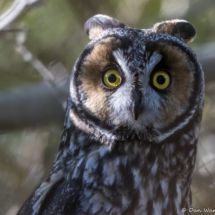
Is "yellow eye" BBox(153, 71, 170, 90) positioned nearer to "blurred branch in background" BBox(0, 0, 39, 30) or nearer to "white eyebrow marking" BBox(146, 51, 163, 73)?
"white eyebrow marking" BBox(146, 51, 163, 73)

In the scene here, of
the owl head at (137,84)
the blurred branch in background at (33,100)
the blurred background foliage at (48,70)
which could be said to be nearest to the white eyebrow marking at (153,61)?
the owl head at (137,84)

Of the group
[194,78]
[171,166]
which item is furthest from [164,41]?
[171,166]

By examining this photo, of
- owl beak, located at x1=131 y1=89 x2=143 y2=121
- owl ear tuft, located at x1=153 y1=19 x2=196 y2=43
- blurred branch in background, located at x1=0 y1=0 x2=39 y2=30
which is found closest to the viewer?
owl beak, located at x1=131 y1=89 x2=143 y2=121

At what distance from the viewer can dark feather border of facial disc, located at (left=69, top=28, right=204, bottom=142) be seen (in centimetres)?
118

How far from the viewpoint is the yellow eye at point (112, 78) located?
118cm

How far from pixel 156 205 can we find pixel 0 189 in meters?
1.18

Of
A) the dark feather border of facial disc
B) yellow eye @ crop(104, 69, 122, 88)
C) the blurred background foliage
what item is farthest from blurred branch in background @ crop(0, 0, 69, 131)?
yellow eye @ crop(104, 69, 122, 88)

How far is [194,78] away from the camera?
1.24m

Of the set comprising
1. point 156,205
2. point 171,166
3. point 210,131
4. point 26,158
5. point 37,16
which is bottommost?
point 156,205

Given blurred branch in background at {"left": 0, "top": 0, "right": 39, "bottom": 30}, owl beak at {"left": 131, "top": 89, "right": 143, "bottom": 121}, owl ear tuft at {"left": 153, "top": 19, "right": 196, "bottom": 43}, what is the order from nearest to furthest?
owl beak at {"left": 131, "top": 89, "right": 143, "bottom": 121} < owl ear tuft at {"left": 153, "top": 19, "right": 196, "bottom": 43} < blurred branch in background at {"left": 0, "top": 0, "right": 39, "bottom": 30}

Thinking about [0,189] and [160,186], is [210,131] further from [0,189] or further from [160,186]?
[0,189]

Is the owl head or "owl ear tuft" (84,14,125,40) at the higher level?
"owl ear tuft" (84,14,125,40)

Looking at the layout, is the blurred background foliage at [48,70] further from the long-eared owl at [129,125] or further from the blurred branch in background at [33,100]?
the long-eared owl at [129,125]

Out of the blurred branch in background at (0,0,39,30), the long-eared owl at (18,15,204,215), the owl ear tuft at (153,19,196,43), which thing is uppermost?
the blurred branch in background at (0,0,39,30)
